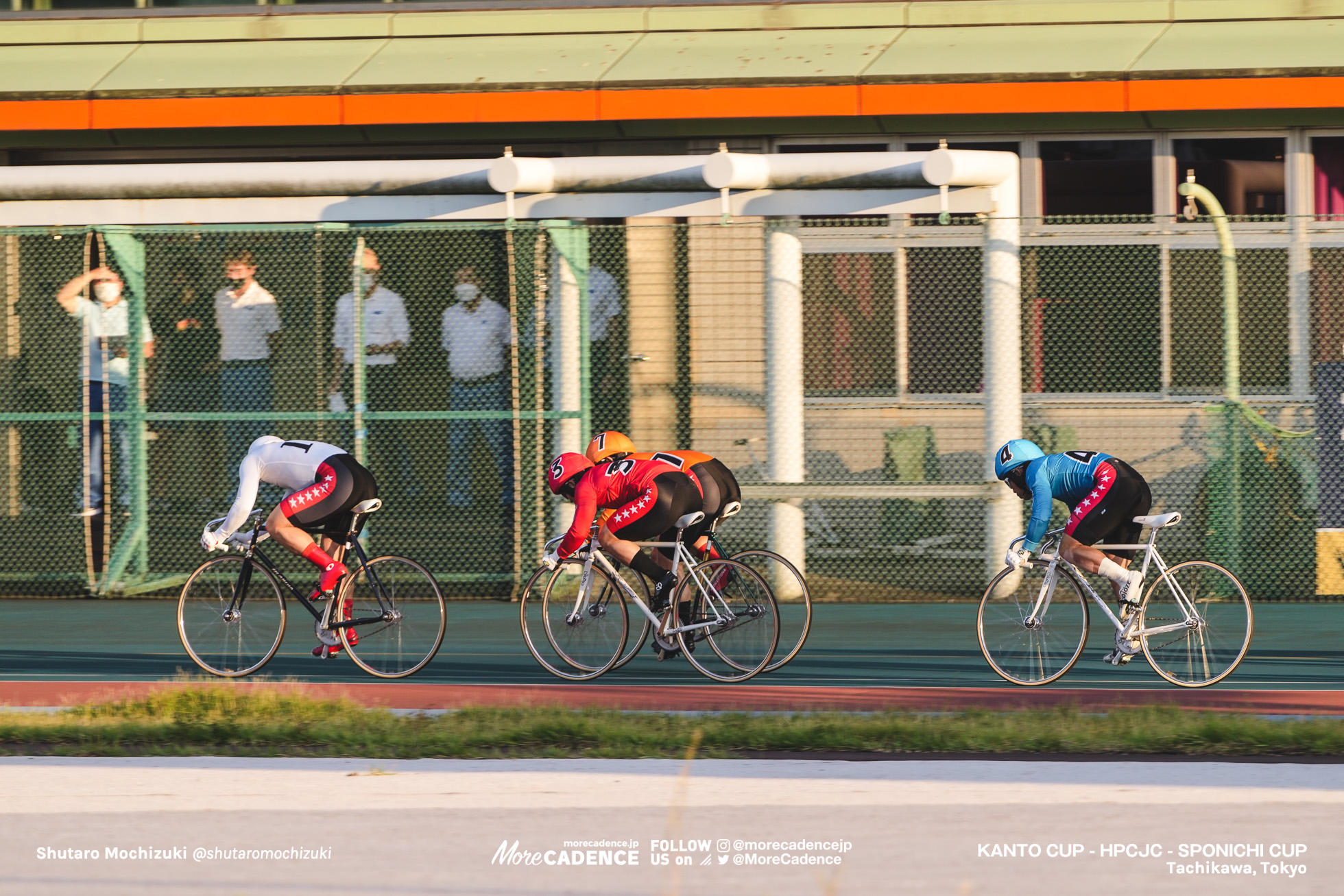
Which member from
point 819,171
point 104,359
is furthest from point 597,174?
point 104,359

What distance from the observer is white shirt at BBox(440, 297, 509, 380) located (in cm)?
1309

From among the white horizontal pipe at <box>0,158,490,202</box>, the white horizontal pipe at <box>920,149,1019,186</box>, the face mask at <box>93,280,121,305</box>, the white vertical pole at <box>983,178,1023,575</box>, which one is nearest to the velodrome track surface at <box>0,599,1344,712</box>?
the white vertical pole at <box>983,178,1023,575</box>

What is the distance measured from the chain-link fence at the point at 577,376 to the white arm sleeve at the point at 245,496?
3.43 m

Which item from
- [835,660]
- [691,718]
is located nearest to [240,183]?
[835,660]

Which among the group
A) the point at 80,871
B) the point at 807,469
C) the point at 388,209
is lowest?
the point at 80,871

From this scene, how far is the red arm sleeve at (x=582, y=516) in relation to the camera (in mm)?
9234

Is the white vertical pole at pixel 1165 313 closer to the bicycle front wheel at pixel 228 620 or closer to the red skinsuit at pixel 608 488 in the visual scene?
the red skinsuit at pixel 608 488

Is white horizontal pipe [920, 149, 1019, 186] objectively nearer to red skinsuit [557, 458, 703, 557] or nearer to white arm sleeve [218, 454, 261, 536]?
red skinsuit [557, 458, 703, 557]

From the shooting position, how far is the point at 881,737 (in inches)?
301

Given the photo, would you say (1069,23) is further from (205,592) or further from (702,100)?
(205,592)

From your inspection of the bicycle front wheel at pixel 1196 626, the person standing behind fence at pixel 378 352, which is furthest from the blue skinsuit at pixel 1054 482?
the person standing behind fence at pixel 378 352

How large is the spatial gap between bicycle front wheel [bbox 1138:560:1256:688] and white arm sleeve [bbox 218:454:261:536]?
4.40 metres

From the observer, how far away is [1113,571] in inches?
362

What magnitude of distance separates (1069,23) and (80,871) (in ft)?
39.9
